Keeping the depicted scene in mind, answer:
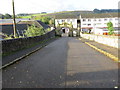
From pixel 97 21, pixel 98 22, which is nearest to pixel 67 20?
pixel 97 21

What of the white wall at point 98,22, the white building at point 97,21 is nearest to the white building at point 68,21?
the white building at point 97,21

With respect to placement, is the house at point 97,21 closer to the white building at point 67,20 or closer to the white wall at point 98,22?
the white wall at point 98,22

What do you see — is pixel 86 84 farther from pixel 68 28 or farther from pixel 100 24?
pixel 100 24

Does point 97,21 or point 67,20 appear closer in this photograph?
point 97,21

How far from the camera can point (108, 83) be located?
6.55 metres

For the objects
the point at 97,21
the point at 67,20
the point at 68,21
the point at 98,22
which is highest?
the point at 67,20

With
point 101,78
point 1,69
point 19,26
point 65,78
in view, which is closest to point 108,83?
point 101,78

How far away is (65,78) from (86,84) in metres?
1.12

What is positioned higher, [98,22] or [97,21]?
[97,21]

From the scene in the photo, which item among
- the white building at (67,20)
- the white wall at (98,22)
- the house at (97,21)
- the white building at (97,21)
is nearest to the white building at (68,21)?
the white building at (67,20)

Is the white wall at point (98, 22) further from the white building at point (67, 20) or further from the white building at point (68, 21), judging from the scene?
the white building at point (68, 21)

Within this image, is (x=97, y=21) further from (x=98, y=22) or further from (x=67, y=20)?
(x=67, y=20)

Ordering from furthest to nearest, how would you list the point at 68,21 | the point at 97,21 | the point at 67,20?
the point at 67,20
the point at 68,21
the point at 97,21

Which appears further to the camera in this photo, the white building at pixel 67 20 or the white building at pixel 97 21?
the white building at pixel 67 20
